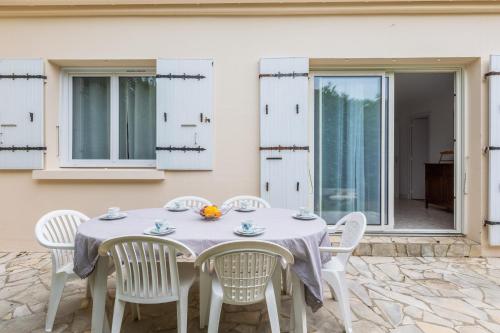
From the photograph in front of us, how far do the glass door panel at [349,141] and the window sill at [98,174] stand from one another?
204cm

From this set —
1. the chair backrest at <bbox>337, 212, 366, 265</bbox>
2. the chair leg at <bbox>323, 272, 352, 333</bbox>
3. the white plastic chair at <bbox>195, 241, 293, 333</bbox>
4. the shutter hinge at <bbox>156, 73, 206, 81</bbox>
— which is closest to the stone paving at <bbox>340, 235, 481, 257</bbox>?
the chair backrest at <bbox>337, 212, 366, 265</bbox>

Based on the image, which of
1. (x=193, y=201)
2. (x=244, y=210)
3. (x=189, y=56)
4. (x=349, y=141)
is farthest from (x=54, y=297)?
(x=349, y=141)

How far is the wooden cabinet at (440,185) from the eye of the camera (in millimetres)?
4621

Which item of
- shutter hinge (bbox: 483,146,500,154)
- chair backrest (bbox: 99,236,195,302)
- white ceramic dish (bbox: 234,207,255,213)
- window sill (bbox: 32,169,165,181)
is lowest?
chair backrest (bbox: 99,236,195,302)

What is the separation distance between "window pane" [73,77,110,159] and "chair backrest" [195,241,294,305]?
2.81m

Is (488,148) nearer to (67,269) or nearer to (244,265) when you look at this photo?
(244,265)

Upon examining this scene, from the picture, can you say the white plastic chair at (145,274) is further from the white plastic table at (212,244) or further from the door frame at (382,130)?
the door frame at (382,130)

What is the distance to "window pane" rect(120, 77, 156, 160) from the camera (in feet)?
11.7

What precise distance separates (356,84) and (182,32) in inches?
88.0

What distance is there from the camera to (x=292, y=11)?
326 cm

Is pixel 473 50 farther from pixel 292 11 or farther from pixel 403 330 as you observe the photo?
pixel 403 330

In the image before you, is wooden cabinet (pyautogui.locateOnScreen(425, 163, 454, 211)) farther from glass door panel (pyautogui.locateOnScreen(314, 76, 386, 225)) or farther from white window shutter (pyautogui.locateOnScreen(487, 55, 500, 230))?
glass door panel (pyautogui.locateOnScreen(314, 76, 386, 225))

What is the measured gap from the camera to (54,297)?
1877 mm

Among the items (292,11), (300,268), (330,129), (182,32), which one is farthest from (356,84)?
(300,268)
